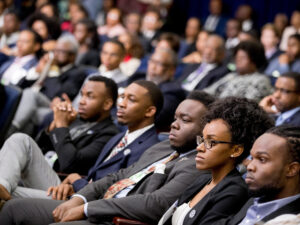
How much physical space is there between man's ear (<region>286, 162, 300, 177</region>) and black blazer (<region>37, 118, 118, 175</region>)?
68.1 inches

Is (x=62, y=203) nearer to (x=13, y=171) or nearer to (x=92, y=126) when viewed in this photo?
(x=13, y=171)

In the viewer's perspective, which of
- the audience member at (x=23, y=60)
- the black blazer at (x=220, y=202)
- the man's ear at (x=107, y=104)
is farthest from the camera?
the audience member at (x=23, y=60)

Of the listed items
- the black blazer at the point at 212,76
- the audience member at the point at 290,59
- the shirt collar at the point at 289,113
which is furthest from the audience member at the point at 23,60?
the shirt collar at the point at 289,113

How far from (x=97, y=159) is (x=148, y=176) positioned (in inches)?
30.3

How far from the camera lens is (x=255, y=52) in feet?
16.5

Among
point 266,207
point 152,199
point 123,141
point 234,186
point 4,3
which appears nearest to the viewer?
point 266,207

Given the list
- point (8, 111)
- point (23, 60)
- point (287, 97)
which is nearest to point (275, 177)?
point (287, 97)

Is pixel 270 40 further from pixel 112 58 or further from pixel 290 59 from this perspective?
pixel 112 58

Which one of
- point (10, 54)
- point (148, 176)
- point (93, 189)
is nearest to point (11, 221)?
point (93, 189)

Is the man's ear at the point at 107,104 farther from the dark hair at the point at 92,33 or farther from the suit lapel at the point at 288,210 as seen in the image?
the dark hair at the point at 92,33

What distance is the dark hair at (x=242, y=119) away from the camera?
8.45 ft

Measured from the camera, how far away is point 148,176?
290 cm

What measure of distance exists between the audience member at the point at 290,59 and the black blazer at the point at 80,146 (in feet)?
8.30

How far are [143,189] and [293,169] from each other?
91cm
